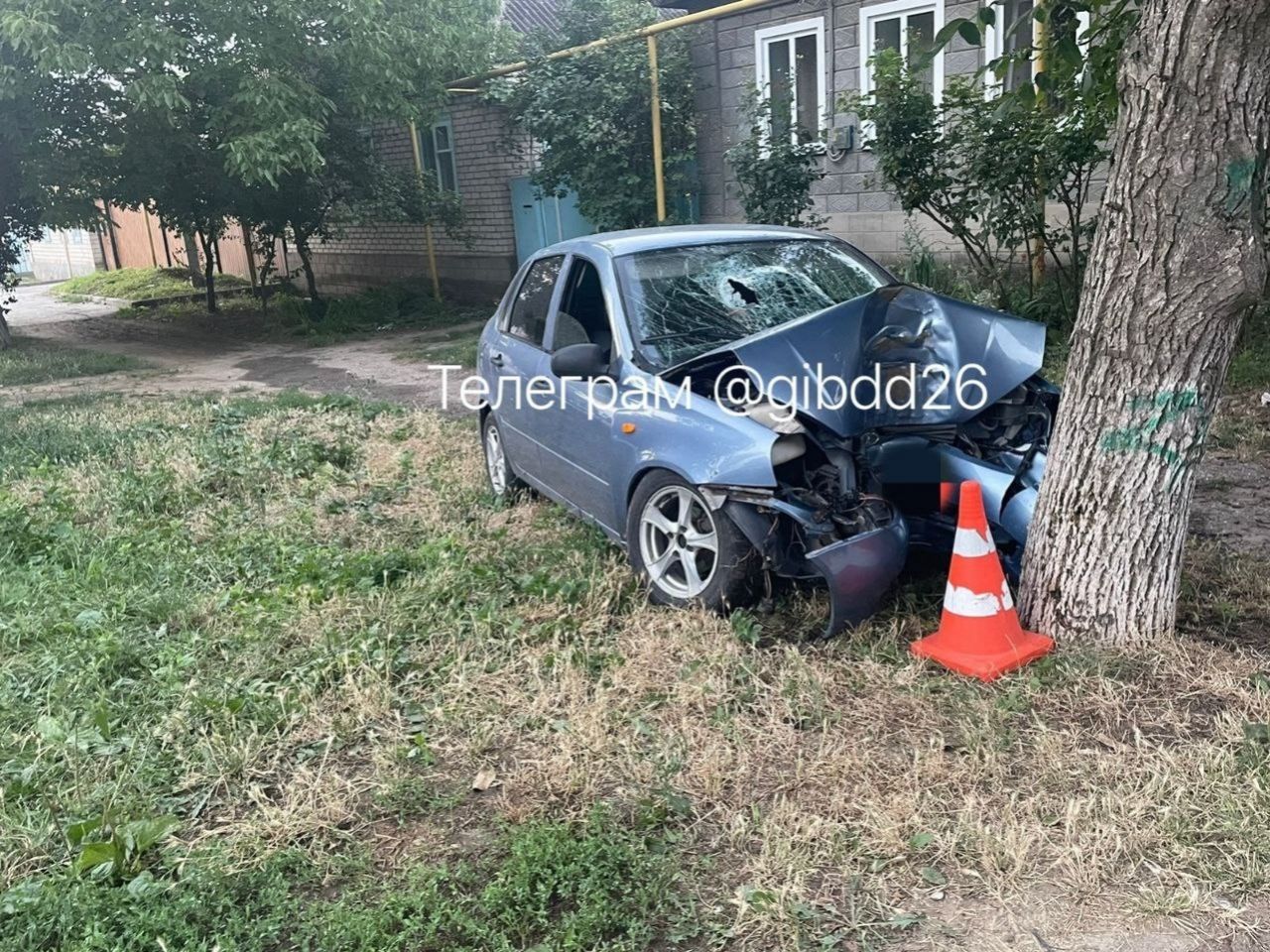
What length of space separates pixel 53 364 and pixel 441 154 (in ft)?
23.6

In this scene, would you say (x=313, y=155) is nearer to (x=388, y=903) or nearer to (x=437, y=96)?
(x=437, y=96)

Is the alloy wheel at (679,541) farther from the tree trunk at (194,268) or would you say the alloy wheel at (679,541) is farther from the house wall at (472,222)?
the tree trunk at (194,268)

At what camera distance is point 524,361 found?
5496mm

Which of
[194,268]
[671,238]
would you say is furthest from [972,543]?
[194,268]

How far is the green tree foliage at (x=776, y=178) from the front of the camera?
1061cm

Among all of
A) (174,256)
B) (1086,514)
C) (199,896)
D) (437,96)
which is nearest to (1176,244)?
(1086,514)

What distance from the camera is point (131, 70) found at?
1130cm

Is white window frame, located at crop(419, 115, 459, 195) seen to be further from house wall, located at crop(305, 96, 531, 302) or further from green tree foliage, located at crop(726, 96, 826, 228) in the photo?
green tree foliage, located at crop(726, 96, 826, 228)

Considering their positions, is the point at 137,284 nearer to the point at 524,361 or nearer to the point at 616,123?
the point at 616,123

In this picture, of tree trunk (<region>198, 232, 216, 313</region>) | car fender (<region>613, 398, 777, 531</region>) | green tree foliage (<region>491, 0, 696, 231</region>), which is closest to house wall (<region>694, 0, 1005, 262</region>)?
green tree foliage (<region>491, 0, 696, 231</region>)

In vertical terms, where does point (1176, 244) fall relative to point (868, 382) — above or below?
above

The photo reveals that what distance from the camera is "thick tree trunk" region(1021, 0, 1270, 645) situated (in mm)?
3131

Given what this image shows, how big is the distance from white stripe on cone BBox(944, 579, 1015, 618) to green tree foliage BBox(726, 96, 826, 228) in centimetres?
747

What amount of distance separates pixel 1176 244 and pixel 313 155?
410 inches
